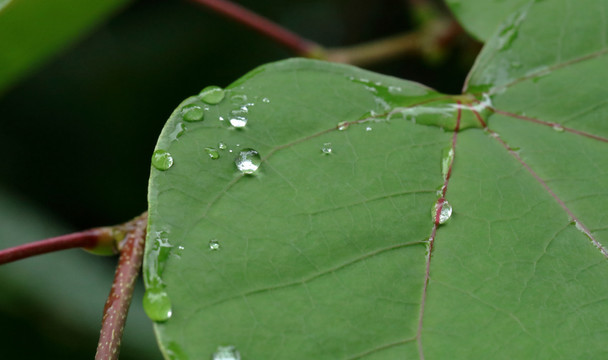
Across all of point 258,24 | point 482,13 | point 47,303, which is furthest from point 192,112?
point 47,303

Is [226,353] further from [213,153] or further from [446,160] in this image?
[446,160]

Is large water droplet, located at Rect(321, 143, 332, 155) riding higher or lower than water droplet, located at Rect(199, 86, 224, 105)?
lower

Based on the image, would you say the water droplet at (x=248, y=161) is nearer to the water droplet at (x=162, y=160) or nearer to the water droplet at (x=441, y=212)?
the water droplet at (x=162, y=160)

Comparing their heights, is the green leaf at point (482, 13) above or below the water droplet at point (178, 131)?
above

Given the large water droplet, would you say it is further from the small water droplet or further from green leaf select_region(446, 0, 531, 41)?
green leaf select_region(446, 0, 531, 41)

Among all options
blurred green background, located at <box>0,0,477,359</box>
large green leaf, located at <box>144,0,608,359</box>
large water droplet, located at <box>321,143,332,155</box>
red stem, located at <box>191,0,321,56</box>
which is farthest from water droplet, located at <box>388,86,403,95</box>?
blurred green background, located at <box>0,0,477,359</box>

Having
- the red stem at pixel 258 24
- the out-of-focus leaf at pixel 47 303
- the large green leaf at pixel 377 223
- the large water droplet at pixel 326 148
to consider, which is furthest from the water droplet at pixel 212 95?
the out-of-focus leaf at pixel 47 303
